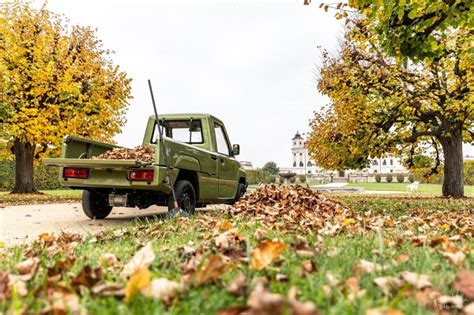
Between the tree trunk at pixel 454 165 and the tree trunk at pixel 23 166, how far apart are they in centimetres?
1746

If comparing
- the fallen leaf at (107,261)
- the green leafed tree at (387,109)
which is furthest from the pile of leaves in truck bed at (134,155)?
the green leafed tree at (387,109)

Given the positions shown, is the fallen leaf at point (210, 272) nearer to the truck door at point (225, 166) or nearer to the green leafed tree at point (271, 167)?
the truck door at point (225, 166)

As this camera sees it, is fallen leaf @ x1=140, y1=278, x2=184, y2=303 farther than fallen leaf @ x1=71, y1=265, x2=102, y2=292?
No

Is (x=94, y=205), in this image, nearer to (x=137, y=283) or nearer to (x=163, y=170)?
(x=163, y=170)

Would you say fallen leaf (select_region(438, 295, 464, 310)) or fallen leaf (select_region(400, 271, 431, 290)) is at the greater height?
fallen leaf (select_region(400, 271, 431, 290))

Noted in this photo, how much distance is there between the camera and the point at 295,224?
414 centimetres

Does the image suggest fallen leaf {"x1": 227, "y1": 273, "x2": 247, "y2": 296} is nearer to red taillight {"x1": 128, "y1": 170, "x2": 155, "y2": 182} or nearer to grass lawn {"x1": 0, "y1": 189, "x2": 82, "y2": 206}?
red taillight {"x1": 128, "y1": 170, "x2": 155, "y2": 182}

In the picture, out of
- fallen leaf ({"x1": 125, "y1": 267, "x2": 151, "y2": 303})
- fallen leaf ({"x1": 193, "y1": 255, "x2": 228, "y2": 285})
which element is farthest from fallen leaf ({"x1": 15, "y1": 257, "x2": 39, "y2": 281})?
fallen leaf ({"x1": 193, "y1": 255, "x2": 228, "y2": 285})

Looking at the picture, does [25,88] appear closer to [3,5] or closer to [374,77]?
[3,5]

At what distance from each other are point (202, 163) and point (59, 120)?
10.5 m

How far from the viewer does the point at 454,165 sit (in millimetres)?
15312

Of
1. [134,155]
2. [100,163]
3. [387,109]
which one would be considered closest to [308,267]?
[100,163]

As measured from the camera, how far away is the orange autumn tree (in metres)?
15.3

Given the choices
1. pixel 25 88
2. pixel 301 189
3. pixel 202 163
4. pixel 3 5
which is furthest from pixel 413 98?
pixel 3 5
